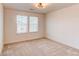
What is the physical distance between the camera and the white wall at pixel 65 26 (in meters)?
2.91

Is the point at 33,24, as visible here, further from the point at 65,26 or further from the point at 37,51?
the point at 37,51

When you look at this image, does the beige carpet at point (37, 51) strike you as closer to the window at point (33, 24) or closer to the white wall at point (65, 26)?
the white wall at point (65, 26)

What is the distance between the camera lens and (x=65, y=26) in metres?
3.41

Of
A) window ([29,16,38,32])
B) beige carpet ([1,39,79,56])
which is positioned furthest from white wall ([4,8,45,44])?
beige carpet ([1,39,79,56])

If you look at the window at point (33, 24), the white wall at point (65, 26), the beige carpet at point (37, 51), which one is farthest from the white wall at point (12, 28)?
the white wall at point (65, 26)

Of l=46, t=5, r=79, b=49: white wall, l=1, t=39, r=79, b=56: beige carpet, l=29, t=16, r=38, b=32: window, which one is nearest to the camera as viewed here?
l=1, t=39, r=79, b=56: beige carpet

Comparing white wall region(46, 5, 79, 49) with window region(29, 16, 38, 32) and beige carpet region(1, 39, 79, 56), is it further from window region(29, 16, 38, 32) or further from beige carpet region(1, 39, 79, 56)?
window region(29, 16, 38, 32)

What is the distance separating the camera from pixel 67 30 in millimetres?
3316

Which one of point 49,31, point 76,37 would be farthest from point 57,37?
point 76,37

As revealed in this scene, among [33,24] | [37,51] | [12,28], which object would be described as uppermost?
[33,24]

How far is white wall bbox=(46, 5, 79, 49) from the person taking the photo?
2914mm

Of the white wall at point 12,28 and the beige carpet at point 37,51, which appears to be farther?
the white wall at point 12,28

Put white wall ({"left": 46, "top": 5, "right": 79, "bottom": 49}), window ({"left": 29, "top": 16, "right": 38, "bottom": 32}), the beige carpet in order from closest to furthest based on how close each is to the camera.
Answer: the beige carpet, white wall ({"left": 46, "top": 5, "right": 79, "bottom": 49}), window ({"left": 29, "top": 16, "right": 38, "bottom": 32})

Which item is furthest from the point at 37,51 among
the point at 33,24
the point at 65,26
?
the point at 33,24
